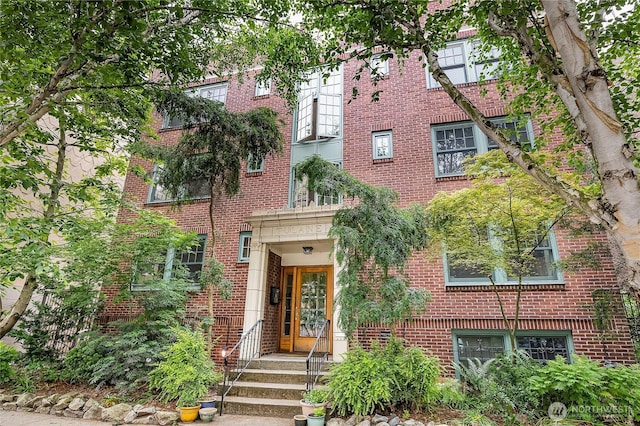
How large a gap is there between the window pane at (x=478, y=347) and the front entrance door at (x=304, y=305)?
10.4 feet

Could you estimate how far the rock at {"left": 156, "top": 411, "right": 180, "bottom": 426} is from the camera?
5.18 meters

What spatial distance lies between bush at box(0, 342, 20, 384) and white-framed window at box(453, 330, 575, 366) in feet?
30.8

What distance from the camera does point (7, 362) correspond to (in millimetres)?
7031

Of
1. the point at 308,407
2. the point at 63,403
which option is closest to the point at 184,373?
the point at 308,407

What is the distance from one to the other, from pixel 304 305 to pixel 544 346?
217 inches

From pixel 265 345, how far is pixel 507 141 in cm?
683

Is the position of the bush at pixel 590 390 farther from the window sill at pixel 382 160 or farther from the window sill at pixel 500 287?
the window sill at pixel 382 160

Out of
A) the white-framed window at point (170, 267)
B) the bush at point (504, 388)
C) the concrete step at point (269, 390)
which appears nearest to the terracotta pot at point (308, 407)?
the concrete step at point (269, 390)

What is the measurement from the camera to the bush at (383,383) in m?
4.84

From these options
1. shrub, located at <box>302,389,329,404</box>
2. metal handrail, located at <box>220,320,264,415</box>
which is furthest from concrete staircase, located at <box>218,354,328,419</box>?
shrub, located at <box>302,389,329,404</box>

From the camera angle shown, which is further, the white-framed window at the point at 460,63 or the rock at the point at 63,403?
the white-framed window at the point at 460,63

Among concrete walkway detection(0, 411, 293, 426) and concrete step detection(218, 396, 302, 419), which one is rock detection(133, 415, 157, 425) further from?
concrete step detection(218, 396, 302, 419)

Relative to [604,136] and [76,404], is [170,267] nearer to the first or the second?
[76,404]

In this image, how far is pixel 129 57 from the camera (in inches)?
168
